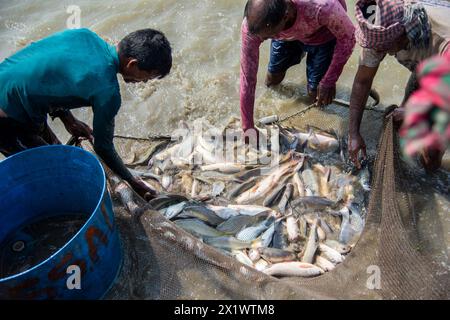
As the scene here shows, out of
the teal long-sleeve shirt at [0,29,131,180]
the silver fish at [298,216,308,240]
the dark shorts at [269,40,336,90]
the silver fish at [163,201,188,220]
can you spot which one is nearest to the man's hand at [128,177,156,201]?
the silver fish at [163,201,188,220]

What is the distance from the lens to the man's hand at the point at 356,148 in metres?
4.24

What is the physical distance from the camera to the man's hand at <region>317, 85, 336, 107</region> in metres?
4.93

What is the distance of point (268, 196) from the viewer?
4.32 meters

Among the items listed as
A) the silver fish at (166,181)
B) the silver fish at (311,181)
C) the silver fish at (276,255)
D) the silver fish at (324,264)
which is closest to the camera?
the silver fish at (324,264)

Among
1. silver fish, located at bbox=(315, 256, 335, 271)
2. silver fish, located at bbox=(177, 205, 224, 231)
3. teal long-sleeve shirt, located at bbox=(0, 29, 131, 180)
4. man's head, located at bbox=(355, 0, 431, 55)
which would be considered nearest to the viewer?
teal long-sleeve shirt, located at bbox=(0, 29, 131, 180)

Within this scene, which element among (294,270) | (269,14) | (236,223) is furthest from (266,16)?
(294,270)

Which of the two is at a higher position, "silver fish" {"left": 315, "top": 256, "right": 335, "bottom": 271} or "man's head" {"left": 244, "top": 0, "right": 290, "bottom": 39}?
"man's head" {"left": 244, "top": 0, "right": 290, "bottom": 39}

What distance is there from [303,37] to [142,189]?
95.9 inches

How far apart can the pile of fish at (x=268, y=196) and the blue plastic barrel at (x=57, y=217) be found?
0.71 metres

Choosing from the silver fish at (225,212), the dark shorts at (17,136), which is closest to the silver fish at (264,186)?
the silver fish at (225,212)

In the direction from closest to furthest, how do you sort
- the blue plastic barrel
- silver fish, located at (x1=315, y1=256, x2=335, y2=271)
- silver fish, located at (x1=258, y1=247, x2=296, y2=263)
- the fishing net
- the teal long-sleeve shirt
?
the blue plastic barrel → the fishing net → the teal long-sleeve shirt → silver fish, located at (x1=315, y1=256, x2=335, y2=271) → silver fish, located at (x1=258, y1=247, x2=296, y2=263)

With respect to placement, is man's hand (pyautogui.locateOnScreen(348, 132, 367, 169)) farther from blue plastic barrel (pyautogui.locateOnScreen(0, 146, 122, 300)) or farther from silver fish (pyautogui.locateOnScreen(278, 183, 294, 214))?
blue plastic barrel (pyautogui.locateOnScreen(0, 146, 122, 300))

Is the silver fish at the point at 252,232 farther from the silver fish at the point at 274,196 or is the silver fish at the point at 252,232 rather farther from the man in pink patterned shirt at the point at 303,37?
the man in pink patterned shirt at the point at 303,37

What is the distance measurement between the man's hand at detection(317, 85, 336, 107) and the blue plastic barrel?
280 cm
